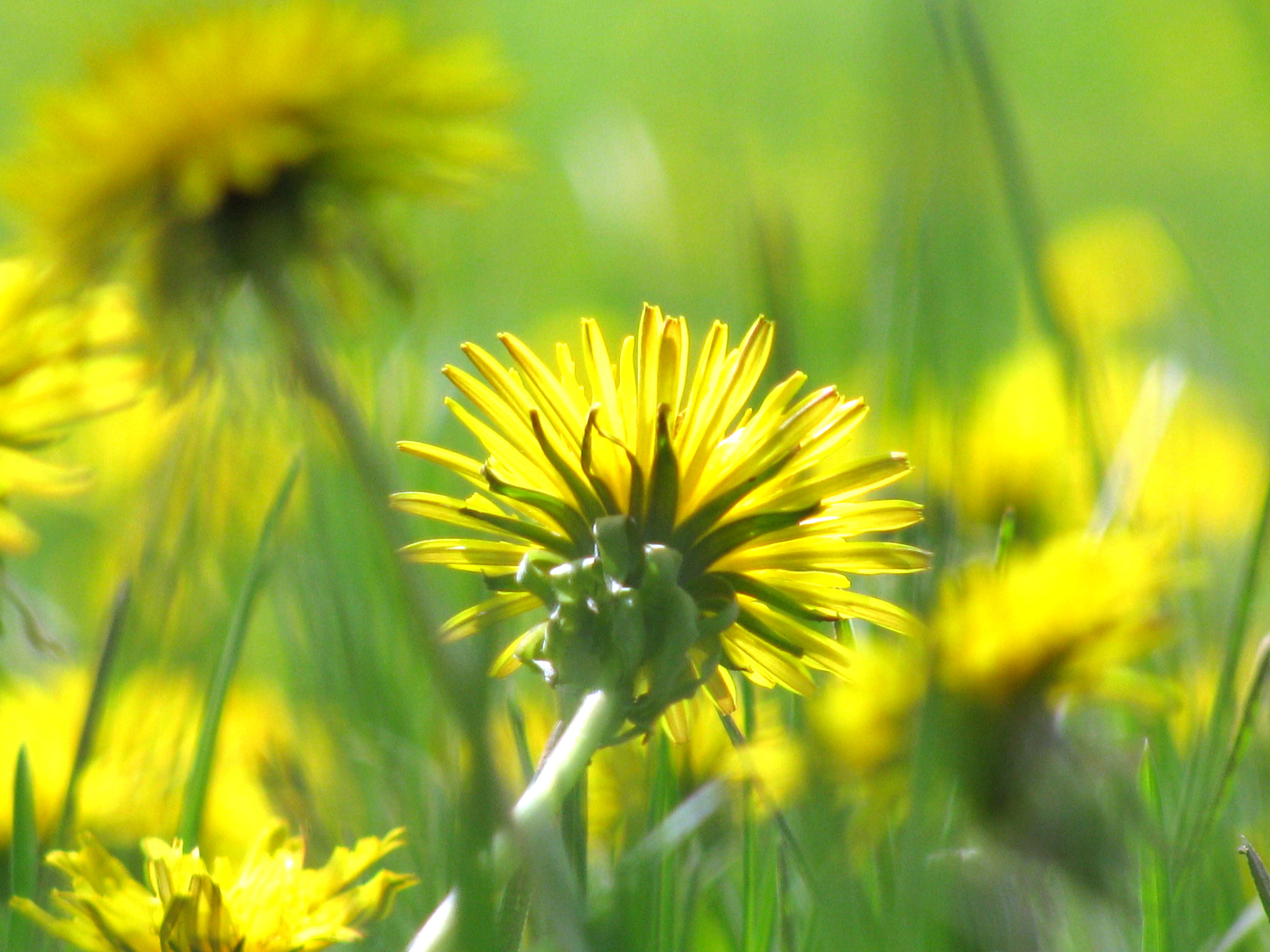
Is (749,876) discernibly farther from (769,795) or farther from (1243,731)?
(1243,731)

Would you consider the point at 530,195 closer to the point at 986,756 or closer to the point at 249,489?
the point at 249,489

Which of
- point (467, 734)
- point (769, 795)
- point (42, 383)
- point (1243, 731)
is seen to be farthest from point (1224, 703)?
point (42, 383)

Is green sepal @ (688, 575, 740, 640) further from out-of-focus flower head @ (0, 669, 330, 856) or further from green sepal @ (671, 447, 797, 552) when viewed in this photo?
out-of-focus flower head @ (0, 669, 330, 856)

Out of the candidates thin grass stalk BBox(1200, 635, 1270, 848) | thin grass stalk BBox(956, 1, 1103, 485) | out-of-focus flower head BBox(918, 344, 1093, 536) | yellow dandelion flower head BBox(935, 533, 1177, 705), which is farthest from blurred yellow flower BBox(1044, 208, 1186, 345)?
thin grass stalk BBox(1200, 635, 1270, 848)

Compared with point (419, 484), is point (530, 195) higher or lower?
higher

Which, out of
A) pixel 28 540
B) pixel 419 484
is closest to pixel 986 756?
pixel 28 540

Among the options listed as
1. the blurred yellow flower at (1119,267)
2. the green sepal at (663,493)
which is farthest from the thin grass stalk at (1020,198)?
the blurred yellow flower at (1119,267)

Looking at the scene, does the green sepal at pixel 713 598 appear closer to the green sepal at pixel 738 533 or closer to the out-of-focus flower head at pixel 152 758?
the green sepal at pixel 738 533
